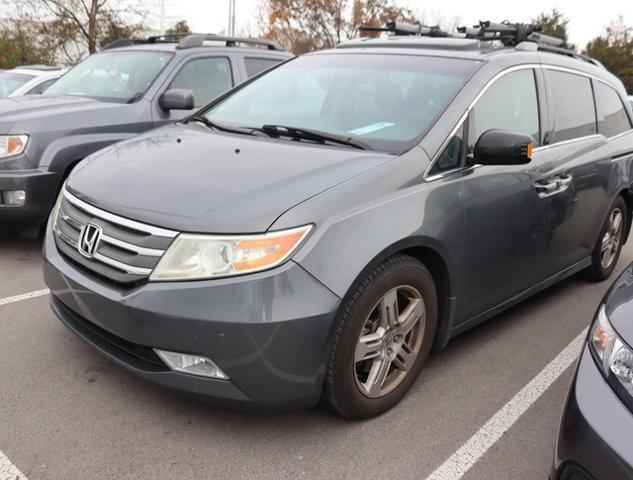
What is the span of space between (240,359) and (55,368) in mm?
1293

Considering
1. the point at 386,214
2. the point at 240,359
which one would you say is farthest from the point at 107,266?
the point at 386,214

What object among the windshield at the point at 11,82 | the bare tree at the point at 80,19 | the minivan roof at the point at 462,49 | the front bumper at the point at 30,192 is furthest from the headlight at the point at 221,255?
the bare tree at the point at 80,19

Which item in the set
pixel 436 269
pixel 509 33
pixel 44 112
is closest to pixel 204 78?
pixel 44 112

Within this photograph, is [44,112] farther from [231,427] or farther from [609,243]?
[609,243]

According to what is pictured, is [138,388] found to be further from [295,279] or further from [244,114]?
[244,114]

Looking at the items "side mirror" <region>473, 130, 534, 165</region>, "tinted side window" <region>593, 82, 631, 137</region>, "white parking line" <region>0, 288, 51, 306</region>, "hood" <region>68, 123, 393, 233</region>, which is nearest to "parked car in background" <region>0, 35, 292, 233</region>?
"white parking line" <region>0, 288, 51, 306</region>

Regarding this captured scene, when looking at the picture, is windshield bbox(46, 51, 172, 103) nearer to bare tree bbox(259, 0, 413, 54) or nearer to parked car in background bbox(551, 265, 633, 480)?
parked car in background bbox(551, 265, 633, 480)

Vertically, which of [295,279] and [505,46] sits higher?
[505,46]

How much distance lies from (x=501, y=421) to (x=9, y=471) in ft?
6.99

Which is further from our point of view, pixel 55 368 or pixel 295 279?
pixel 55 368

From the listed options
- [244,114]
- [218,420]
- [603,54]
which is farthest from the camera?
[603,54]

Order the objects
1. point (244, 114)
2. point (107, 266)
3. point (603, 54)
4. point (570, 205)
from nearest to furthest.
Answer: point (107, 266) < point (244, 114) < point (570, 205) < point (603, 54)

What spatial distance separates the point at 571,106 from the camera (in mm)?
4137

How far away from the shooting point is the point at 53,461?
241 cm
